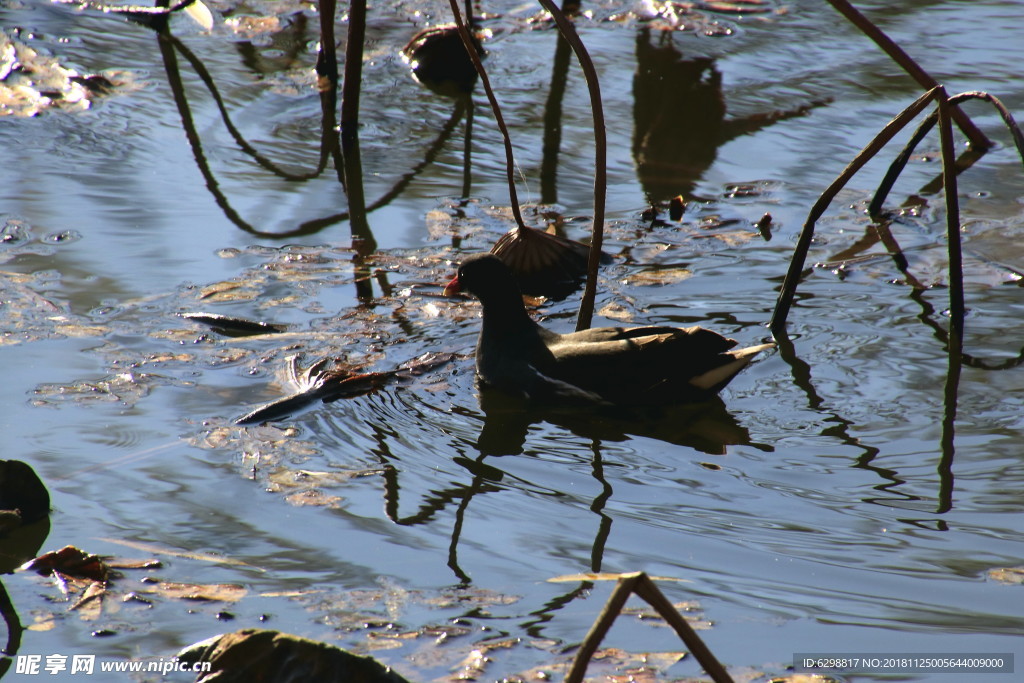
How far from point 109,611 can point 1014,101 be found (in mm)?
6886

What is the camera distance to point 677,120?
7.86 m

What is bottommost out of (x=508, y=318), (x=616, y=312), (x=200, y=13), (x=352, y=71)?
(x=616, y=312)

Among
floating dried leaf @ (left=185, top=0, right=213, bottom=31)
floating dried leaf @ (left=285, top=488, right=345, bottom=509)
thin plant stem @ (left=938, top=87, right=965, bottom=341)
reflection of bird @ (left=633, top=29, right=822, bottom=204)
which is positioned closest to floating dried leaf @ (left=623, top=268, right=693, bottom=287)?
reflection of bird @ (left=633, top=29, right=822, bottom=204)

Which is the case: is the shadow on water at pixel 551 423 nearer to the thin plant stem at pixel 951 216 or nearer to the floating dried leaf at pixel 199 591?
the floating dried leaf at pixel 199 591

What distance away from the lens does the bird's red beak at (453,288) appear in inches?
206

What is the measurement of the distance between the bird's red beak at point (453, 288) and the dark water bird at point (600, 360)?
0.28m

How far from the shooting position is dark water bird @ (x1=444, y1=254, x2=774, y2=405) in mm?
4535

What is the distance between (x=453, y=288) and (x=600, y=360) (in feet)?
3.24

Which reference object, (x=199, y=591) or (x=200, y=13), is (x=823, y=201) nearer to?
(x=199, y=591)

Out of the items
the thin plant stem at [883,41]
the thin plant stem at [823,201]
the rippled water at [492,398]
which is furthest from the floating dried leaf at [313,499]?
the thin plant stem at [883,41]

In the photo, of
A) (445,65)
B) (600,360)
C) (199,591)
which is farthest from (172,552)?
(445,65)

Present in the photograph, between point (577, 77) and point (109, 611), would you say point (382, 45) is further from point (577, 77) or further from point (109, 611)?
point (109, 611)

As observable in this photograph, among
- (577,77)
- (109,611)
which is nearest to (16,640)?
(109,611)

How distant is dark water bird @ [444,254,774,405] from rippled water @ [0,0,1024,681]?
125 mm
